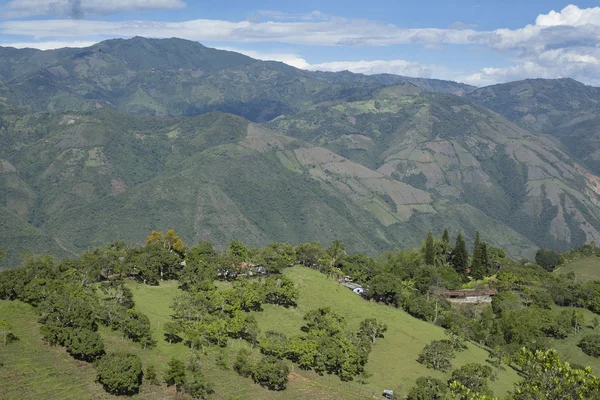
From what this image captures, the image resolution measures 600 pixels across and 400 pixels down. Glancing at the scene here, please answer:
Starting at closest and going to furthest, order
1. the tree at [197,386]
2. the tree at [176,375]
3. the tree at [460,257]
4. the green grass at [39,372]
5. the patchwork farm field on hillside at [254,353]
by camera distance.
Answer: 1. the green grass at [39,372]
2. the patchwork farm field on hillside at [254,353]
3. the tree at [197,386]
4. the tree at [176,375]
5. the tree at [460,257]

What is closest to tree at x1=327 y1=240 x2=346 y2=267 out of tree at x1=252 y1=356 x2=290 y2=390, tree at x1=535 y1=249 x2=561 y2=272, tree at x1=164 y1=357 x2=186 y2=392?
tree at x1=252 y1=356 x2=290 y2=390

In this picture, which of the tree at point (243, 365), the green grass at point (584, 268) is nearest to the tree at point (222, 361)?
the tree at point (243, 365)

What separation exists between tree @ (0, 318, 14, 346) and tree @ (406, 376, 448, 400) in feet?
172

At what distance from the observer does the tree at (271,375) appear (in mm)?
68000

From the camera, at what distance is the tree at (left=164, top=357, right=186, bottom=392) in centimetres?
6244

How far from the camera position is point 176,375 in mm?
62844

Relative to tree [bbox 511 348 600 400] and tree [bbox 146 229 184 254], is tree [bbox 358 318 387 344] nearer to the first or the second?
tree [bbox 146 229 184 254]

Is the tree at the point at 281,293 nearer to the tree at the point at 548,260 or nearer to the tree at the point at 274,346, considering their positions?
the tree at the point at 274,346

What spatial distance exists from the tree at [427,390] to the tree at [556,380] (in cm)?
4330

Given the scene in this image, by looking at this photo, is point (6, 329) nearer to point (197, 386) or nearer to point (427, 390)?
point (197, 386)

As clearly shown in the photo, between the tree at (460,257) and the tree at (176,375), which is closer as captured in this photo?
the tree at (176,375)

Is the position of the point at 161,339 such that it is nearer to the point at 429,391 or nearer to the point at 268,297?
the point at 268,297

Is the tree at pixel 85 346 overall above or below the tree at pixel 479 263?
above

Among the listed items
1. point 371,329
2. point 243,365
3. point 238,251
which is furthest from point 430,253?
point 243,365
